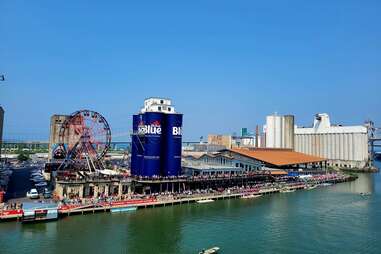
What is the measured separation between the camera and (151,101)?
59.0 metres

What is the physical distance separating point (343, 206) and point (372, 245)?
18770mm

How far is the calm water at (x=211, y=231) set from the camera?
30.6m

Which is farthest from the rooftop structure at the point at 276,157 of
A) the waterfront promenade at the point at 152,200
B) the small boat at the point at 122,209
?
the small boat at the point at 122,209

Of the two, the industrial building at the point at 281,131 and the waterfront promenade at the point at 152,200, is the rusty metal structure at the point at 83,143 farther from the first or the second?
the industrial building at the point at 281,131

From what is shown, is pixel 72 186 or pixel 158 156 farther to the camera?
pixel 158 156

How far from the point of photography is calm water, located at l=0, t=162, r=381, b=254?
30578mm

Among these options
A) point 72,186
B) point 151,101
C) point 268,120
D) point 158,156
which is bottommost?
point 72,186

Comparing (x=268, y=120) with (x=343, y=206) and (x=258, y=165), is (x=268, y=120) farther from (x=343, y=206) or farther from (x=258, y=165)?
(x=343, y=206)

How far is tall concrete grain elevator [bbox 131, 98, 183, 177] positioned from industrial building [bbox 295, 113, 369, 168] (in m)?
90.4

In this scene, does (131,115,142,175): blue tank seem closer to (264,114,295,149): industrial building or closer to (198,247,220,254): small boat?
(198,247,220,254): small boat

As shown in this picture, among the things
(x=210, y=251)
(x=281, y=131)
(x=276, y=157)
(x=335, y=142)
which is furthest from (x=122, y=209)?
(x=281, y=131)

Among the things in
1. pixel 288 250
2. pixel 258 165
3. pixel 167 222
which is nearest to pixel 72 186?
pixel 167 222

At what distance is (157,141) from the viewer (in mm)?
55344

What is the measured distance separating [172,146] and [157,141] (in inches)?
104
